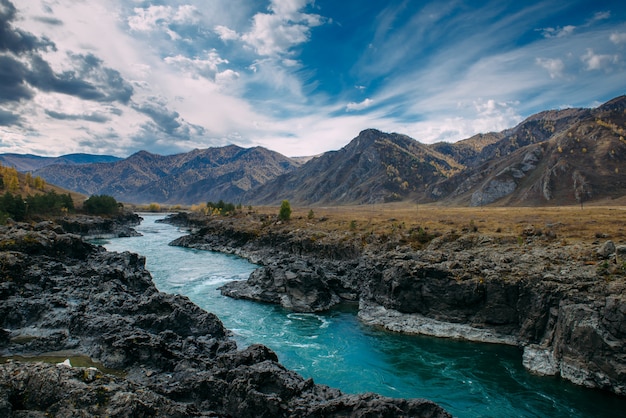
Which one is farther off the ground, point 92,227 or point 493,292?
point 92,227

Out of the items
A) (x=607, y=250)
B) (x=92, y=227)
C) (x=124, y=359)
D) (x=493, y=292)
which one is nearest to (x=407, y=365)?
(x=493, y=292)

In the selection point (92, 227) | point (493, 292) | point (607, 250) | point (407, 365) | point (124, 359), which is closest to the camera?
point (124, 359)

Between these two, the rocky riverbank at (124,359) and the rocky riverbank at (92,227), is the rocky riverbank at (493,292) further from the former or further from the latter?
the rocky riverbank at (92,227)

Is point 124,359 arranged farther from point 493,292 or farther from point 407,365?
point 493,292

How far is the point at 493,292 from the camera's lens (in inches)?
1649

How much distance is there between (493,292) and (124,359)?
3960cm

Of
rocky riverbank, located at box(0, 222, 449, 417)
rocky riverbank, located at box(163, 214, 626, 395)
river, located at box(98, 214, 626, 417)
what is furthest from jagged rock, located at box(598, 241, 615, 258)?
rocky riverbank, located at box(0, 222, 449, 417)

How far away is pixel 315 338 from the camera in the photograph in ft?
135

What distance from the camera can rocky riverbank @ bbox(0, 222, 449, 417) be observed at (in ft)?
53.5

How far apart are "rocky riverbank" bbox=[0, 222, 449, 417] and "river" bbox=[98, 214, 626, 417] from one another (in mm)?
7260

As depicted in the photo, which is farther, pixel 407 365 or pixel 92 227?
pixel 92 227

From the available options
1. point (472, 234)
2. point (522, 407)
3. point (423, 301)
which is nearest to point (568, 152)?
point (472, 234)

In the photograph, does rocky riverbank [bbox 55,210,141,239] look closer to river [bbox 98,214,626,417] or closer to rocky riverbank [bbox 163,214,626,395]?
rocky riverbank [bbox 163,214,626,395]

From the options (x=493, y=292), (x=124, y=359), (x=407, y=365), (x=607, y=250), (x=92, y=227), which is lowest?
(x=407, y=365)
